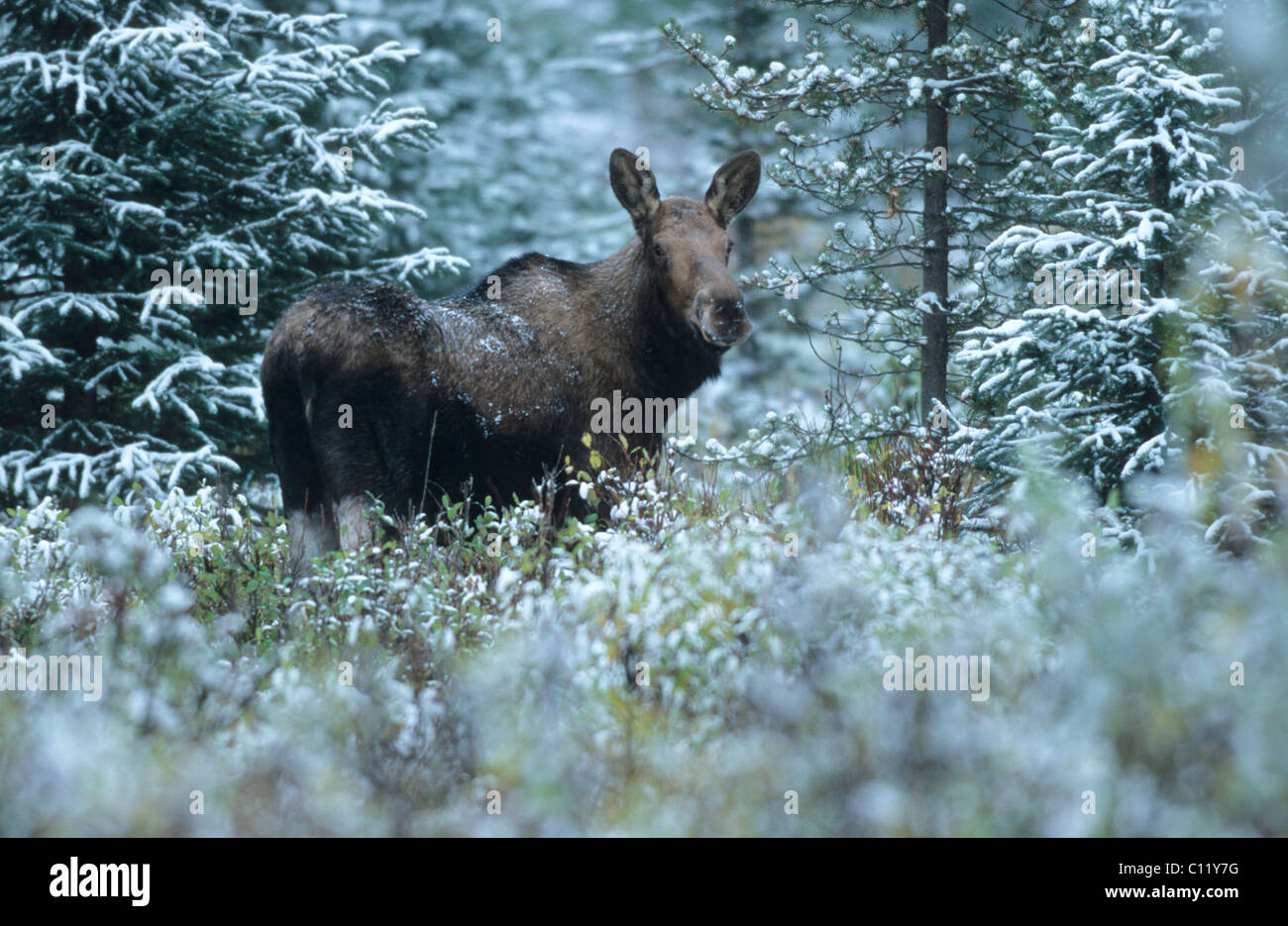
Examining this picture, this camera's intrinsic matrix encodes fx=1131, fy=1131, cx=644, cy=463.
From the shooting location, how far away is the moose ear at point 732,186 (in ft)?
25.6

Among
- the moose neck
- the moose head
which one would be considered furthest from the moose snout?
the moose neck

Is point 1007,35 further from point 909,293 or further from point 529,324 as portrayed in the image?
point 529,324

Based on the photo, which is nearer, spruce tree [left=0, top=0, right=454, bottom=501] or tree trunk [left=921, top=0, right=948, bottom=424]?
tree trunk [left=921, top=0, right=948, bottom=424]

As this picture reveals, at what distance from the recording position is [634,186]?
7742 millimetres

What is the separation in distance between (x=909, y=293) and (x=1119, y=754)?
5124 millimetres

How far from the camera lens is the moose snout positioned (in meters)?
6.90

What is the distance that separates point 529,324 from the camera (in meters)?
7.55

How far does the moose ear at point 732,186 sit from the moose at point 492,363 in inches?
0.4

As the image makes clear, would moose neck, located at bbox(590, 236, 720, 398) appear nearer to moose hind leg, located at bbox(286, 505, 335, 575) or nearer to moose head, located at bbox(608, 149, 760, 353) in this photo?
moose head, located at bbox(608, 149, 760, 353)

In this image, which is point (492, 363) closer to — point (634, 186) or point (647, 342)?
point (647, 342)

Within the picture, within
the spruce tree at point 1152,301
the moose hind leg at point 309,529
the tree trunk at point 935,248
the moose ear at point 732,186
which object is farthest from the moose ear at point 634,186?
the moose hind leg at point 309,529

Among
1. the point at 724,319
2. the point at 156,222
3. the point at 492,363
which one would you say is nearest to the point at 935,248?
the point at 724,319

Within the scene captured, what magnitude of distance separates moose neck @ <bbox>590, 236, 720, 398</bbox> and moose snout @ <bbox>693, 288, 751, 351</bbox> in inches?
16.9

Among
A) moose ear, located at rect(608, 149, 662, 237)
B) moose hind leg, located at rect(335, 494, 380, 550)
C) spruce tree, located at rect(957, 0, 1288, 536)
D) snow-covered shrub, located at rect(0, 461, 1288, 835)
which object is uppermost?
moose ear, located at rect(608, 149, 662, 237)
